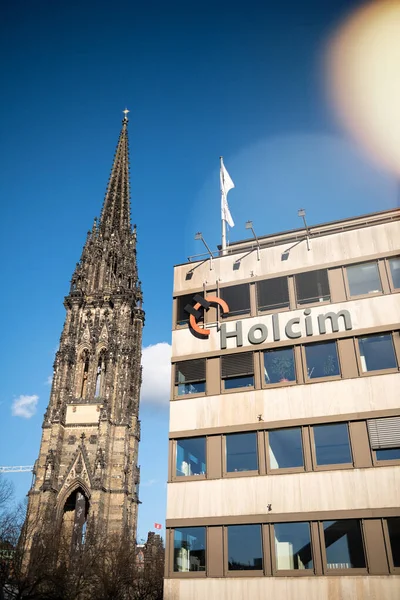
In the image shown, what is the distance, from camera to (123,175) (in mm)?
101375

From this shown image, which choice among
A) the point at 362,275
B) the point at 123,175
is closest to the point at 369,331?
the point at 362,275

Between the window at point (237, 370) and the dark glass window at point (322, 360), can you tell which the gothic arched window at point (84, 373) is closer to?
the window at point (237, 370)

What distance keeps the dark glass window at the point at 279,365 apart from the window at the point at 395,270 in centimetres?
502

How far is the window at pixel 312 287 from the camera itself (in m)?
23.4

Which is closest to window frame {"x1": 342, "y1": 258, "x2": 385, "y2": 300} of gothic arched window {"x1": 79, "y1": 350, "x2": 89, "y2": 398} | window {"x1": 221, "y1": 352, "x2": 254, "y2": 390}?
window {"x1": 221, "y1": 352, "x2": 254, "y2": 390}

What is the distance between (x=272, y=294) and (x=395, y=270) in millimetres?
5249

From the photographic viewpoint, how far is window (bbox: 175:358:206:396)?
23.5 metres

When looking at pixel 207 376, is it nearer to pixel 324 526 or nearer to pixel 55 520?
pixel 324 526

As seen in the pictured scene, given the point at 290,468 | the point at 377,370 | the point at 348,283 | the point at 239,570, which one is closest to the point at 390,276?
the point at 348,283

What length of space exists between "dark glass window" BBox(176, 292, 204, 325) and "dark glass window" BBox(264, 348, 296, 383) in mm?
4212

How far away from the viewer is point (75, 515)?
62.1 metres

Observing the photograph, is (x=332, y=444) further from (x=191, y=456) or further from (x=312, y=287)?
(x=312, y=287)

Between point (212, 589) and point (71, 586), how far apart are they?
1015 inches

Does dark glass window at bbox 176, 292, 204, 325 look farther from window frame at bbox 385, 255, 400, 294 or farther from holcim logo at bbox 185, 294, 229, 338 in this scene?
window frame at bbox 385, 255, 400, 294
